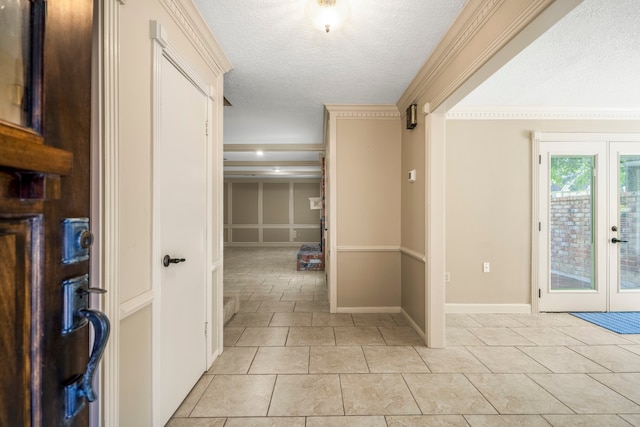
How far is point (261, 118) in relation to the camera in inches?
153

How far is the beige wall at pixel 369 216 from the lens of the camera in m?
3.41

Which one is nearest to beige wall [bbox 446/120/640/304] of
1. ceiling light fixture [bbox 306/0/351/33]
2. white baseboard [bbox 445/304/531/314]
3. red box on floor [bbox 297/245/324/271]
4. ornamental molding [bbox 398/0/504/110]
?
white baseboard [bbox 445/304/531/314]

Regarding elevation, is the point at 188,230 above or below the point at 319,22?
below

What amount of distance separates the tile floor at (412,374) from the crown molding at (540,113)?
2408mm

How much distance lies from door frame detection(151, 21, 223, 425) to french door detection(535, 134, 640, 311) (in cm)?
369

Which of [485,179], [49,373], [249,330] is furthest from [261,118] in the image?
[49,373]

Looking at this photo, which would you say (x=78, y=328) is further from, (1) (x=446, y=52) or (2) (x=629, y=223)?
(2) (x=629, y=223)

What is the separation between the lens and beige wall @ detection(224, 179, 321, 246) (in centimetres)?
1008

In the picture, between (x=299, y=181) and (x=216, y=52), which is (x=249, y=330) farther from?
(x=299, y=181)

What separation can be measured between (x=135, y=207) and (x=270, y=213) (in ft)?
29.2

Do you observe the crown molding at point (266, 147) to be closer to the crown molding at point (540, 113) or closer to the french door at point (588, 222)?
the crown molding at point (540, 113)

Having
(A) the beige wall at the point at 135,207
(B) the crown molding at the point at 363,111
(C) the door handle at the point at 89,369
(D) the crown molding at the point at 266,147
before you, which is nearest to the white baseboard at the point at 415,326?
(A) the beige wall at the point at 135,207

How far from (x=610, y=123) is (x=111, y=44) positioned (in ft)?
16.3

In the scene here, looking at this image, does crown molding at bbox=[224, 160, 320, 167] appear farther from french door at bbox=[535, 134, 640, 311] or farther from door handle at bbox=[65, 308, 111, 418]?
door handle at bbox=[65, 308, 111, 418]
